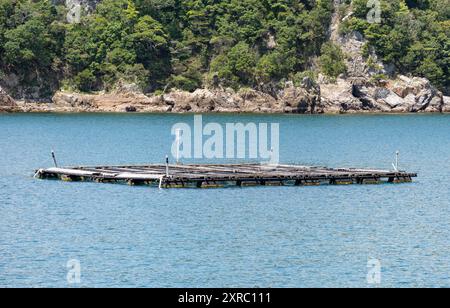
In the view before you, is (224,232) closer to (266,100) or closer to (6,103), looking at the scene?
(6,103)

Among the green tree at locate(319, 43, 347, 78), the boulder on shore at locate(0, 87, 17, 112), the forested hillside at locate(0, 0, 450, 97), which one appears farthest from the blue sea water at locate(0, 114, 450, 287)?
the green tree at locate(319, 43, 347, 78)

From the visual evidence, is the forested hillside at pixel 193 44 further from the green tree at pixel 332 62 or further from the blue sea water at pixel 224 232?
the blue sea water at pixel 224 232

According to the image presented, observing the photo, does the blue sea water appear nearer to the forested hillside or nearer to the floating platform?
the floating platform

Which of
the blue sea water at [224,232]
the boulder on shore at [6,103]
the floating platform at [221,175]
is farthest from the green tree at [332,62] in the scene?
the floating platform at [221,175]

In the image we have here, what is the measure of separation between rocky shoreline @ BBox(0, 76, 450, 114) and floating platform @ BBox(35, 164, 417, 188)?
239ft

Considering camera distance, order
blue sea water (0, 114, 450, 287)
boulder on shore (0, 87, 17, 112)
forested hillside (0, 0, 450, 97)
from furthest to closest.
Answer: forested hillside (0, 0, 450, 97) → boulder on shore (0, 87, 17, 112) → blue sea water (0, 114, 450, 287)

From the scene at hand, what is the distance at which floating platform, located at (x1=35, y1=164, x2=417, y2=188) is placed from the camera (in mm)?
60094

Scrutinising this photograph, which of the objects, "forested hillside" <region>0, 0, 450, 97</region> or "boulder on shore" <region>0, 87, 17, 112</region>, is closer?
"boulder on shore" <region>0, 87, 17, 112</region>

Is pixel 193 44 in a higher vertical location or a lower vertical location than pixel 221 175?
higher

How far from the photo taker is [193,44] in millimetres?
148000

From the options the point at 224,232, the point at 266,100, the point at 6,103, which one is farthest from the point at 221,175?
the point at 266,100

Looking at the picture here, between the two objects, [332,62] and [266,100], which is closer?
[266,100]

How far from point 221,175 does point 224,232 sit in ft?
48.6

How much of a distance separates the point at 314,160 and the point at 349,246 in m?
35.3
